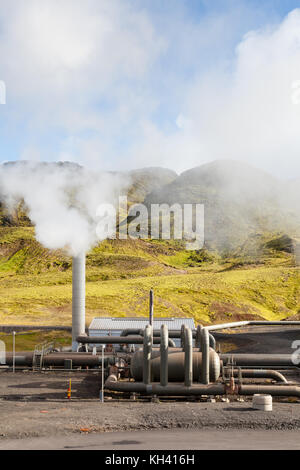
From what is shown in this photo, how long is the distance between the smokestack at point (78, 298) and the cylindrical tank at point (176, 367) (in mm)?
23294

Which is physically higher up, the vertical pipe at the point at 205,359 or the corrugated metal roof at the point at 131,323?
the vertical pipe at the point at 205,359

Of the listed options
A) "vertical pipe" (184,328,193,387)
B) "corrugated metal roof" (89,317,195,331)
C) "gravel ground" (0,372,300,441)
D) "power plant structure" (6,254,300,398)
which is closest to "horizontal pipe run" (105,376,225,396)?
"power plant structure" (6,254,300,398)

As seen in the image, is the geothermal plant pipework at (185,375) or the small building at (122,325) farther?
the small building at (122,325)

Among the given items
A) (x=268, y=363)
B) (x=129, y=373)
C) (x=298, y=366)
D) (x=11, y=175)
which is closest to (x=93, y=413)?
(x=129, y=373)

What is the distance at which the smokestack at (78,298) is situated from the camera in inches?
2175

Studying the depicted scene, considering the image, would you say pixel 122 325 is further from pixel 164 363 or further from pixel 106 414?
pixel 106 414

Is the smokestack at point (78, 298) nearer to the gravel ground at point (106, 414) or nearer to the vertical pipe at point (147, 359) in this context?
the gravel ground at point (106, 414)

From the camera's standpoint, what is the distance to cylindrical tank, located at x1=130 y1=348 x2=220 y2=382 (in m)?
31.5

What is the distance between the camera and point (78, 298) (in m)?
56.0

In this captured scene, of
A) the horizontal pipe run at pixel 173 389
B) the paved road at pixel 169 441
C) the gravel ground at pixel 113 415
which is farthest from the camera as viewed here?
the horizontal pipe run at pixel 173 389

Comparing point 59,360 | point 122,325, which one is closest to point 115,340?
point 59,360

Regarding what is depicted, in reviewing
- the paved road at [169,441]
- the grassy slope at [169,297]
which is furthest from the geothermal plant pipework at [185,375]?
the grassy slope at [169,297]

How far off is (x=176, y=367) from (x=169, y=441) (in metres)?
10.3
